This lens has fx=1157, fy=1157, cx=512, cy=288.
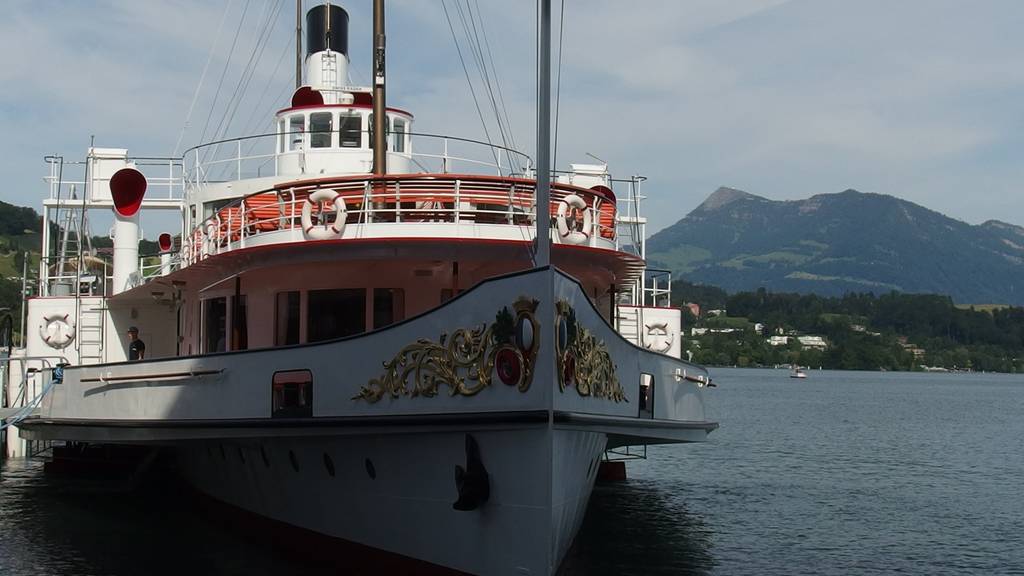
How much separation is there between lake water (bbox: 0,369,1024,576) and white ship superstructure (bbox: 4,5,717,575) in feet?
4.58

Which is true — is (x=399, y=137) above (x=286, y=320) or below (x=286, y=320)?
above

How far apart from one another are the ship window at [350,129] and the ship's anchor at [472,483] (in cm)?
956

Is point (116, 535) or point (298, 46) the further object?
point (298, 46)

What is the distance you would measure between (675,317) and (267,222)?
10.8 m

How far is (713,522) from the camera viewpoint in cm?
2164

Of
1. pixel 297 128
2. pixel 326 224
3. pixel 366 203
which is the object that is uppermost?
pixel 297 128

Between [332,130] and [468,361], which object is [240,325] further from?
[332,130]

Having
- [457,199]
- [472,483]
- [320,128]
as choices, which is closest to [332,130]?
[320,128]

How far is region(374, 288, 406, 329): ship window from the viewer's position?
14711 mm

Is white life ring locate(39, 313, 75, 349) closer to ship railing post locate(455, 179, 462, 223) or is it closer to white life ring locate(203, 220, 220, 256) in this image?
white life ring locate(203, 220, 220, 256)

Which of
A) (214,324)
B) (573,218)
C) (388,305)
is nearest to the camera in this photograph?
(573,218)

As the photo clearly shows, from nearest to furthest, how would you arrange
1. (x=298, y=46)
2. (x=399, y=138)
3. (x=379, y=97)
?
(x=379, y=97) → (x=399, y=138) → (x=298, y=46)

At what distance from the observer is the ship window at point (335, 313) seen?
48.4 feet

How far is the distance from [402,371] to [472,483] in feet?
4.98
